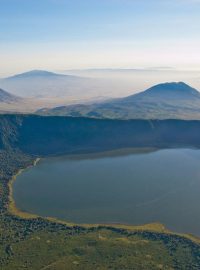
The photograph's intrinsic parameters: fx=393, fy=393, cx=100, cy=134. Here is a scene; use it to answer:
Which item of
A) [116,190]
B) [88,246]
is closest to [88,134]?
[116,190]

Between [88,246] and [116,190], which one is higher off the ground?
[116,190]

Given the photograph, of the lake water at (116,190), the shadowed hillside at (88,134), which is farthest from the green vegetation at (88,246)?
the shadowed hillside at (88,134)

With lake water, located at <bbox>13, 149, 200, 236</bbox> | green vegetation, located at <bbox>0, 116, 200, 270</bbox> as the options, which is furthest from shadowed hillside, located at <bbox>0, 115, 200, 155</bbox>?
green vegetation, located at <bbox>0, 116, 200, 270</bbox>

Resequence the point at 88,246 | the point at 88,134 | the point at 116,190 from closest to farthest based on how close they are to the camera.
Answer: the point at 88,246, the point at 116,190, the point at 88,134

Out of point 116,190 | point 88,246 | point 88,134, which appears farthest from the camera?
point 88,134

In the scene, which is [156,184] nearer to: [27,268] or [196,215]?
[196,215]

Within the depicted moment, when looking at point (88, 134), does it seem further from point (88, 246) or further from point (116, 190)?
point (88, 246)

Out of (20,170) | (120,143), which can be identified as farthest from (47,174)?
(120,143)

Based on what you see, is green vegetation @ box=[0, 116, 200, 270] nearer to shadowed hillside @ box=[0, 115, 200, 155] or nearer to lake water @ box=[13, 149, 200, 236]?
lake water @ box=[13, 149, 200, 236]
